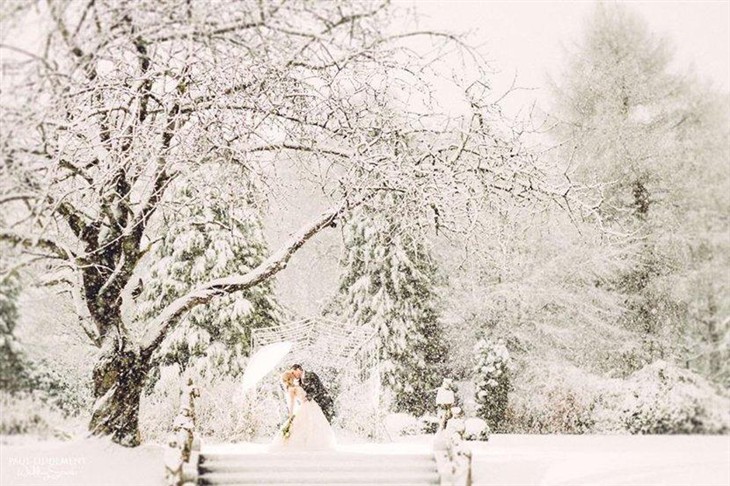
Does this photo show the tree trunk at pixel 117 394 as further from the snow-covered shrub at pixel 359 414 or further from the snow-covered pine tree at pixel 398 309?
the snow-covered pine tree at pixel 398 309

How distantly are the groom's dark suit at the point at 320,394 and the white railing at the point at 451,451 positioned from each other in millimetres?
4648

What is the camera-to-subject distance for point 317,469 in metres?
8.16

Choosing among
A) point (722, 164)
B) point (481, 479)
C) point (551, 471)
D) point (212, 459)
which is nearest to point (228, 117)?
point (212, 459)

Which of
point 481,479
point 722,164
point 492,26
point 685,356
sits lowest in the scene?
point 481,479

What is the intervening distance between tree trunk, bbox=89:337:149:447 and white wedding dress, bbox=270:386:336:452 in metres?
1.95

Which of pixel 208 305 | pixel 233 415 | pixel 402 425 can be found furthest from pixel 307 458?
pixel 208 305

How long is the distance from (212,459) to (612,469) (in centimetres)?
456

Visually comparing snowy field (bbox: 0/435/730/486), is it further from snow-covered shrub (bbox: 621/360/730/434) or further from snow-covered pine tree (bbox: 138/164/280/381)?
snow-covered pine tree (bbox: 138/164/280/381)

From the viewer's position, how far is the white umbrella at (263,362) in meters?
12.5

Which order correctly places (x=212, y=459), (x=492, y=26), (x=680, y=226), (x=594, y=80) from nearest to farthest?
(x=212, y=459) < (x=492, y=26) < (x=680, y=226) < (x=594, y=80)

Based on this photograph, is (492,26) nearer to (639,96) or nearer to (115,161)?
(639,96)

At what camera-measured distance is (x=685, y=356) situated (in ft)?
44.0

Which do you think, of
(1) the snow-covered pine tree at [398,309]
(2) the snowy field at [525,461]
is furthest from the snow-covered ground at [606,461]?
(1) the snow-covered pine tree at [398,309]

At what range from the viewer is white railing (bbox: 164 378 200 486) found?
743 centimetres
